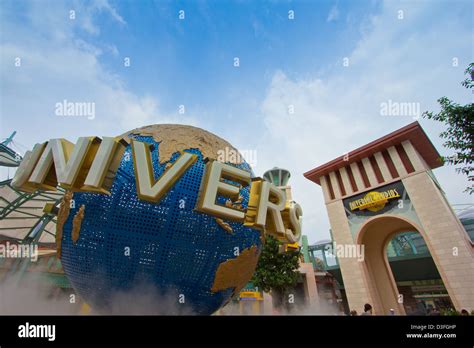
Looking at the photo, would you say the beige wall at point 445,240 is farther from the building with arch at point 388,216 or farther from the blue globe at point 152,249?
the blue globe at point 152,249

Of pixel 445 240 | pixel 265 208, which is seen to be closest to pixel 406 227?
pixel 445 240

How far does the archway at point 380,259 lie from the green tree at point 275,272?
15.1 feet

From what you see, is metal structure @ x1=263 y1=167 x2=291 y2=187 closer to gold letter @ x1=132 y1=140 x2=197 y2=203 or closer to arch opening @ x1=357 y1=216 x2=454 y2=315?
arch opening @ x1=357 y1=216 x2=454 y2=315

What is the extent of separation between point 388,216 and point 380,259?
150 inches

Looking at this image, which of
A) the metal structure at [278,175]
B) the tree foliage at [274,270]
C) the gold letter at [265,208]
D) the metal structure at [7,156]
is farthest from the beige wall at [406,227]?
the metal structure at [7,156]

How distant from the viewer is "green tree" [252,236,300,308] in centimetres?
1591

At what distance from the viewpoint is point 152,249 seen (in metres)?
3.50

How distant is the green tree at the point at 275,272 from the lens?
15.9m

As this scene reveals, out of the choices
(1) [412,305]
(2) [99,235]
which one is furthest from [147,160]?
(1) [412,305]

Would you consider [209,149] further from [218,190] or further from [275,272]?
[275,272]

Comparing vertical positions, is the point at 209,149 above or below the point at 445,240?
below
